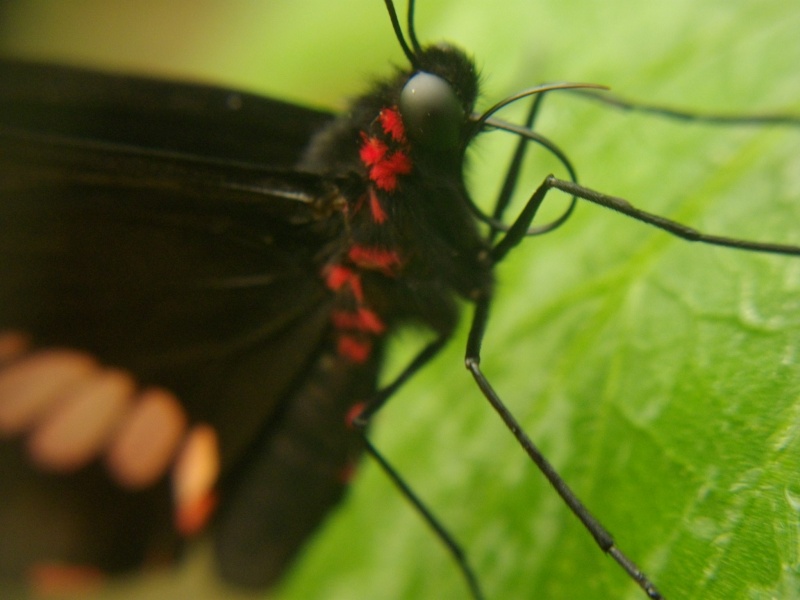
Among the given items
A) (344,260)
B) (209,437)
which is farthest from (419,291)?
(209,437)

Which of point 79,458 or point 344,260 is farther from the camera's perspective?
point 79,458

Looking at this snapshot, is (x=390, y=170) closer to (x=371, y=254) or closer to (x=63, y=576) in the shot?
(x=371, y=254)

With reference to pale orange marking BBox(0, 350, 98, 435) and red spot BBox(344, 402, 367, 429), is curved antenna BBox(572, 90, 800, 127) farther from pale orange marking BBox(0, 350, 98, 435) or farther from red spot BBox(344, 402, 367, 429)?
pale orange marking BBox(0, 350, 98, 435)

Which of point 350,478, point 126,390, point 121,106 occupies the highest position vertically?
point 121,106

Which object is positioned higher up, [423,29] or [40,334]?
[423,29]

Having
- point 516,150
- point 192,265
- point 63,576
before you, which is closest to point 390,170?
Result: point 516,150

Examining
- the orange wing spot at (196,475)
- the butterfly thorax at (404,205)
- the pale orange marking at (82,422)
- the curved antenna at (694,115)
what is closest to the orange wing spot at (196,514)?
the orange wing spot at (196,475)

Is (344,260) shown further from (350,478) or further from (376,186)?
(350,478)
